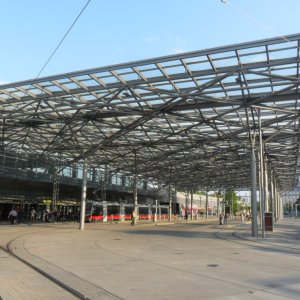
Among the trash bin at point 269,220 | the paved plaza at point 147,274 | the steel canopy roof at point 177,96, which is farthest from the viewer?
the trash bin at point 269,220

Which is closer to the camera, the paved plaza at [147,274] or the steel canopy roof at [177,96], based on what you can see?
the paved plaza at [147,274]

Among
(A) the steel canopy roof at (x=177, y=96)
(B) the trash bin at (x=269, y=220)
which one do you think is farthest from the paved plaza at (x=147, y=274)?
(B) the trash bin at (x=269, y=220)

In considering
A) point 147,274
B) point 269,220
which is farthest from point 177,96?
point 269,220

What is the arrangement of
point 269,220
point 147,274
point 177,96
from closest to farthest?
point 147,274, point 177,96, point 269,220

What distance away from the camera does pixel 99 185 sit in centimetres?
6206

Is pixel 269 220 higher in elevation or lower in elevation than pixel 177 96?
lower

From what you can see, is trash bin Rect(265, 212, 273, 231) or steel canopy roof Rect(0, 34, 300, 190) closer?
steel canopy roof Rect(0, 34, 300, 190)

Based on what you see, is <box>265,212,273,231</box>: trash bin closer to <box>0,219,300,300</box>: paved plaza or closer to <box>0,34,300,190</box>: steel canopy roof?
<box>0,34,300,190</box>: steel canopy roof

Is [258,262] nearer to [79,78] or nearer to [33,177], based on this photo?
[79,78]

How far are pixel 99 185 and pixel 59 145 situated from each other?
2261cm

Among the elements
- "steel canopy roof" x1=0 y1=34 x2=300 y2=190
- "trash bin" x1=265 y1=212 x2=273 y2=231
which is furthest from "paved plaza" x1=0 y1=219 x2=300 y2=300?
"trash bin" x1=265 y1=212 x2=273 y2=231

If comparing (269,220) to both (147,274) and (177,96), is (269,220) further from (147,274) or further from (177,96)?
(147,274)

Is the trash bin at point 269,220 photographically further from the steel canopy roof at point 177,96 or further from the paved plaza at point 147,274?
the paved plaza at point 147,274

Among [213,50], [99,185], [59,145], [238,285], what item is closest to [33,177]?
[59,145]
